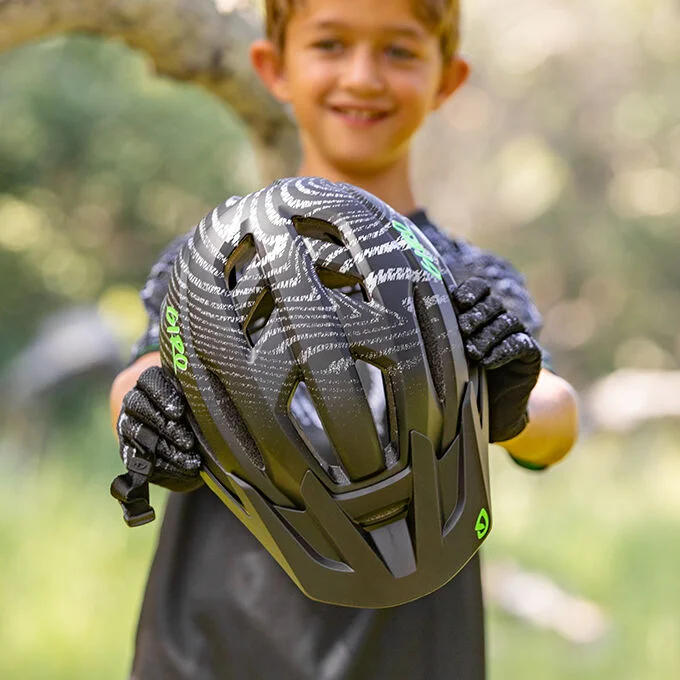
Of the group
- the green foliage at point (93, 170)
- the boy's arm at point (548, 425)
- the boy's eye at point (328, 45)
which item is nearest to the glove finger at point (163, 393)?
the boy's arm at point (548, 425)

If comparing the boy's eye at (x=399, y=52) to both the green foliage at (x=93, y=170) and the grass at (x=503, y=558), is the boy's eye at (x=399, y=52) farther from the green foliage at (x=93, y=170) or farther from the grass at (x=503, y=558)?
the green foliage at (x=93, y=170)

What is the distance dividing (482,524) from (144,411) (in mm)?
480

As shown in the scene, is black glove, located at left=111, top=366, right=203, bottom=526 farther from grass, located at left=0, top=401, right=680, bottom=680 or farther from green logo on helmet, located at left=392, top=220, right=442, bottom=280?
grass, located at left=0, top=401, right=680, bottom=680

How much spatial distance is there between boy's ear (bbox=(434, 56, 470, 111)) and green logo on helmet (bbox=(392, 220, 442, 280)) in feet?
1.75

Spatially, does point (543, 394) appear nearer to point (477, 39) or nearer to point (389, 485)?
point (389, 485)

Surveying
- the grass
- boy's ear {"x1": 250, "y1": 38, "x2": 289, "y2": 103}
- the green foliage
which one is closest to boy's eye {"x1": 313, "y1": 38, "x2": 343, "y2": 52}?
boy's ear {"x1": 250, "y1": 38, "x2": 289, "y2": 103}

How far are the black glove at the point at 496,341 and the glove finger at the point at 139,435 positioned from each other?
0.43m

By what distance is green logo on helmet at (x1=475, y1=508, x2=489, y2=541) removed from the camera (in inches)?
46.3

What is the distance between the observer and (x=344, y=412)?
109 centimetres

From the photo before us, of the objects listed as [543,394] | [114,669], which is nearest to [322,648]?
[543,394]

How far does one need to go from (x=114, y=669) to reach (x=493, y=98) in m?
8.25

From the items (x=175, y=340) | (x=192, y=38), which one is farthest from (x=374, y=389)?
(x=192, y=38)

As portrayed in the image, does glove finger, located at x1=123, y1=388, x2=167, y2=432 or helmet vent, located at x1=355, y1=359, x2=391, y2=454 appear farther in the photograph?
helmet vent, located at x1=355, y1=359, x2=391, y2=454

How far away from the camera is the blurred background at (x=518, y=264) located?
3.67m
